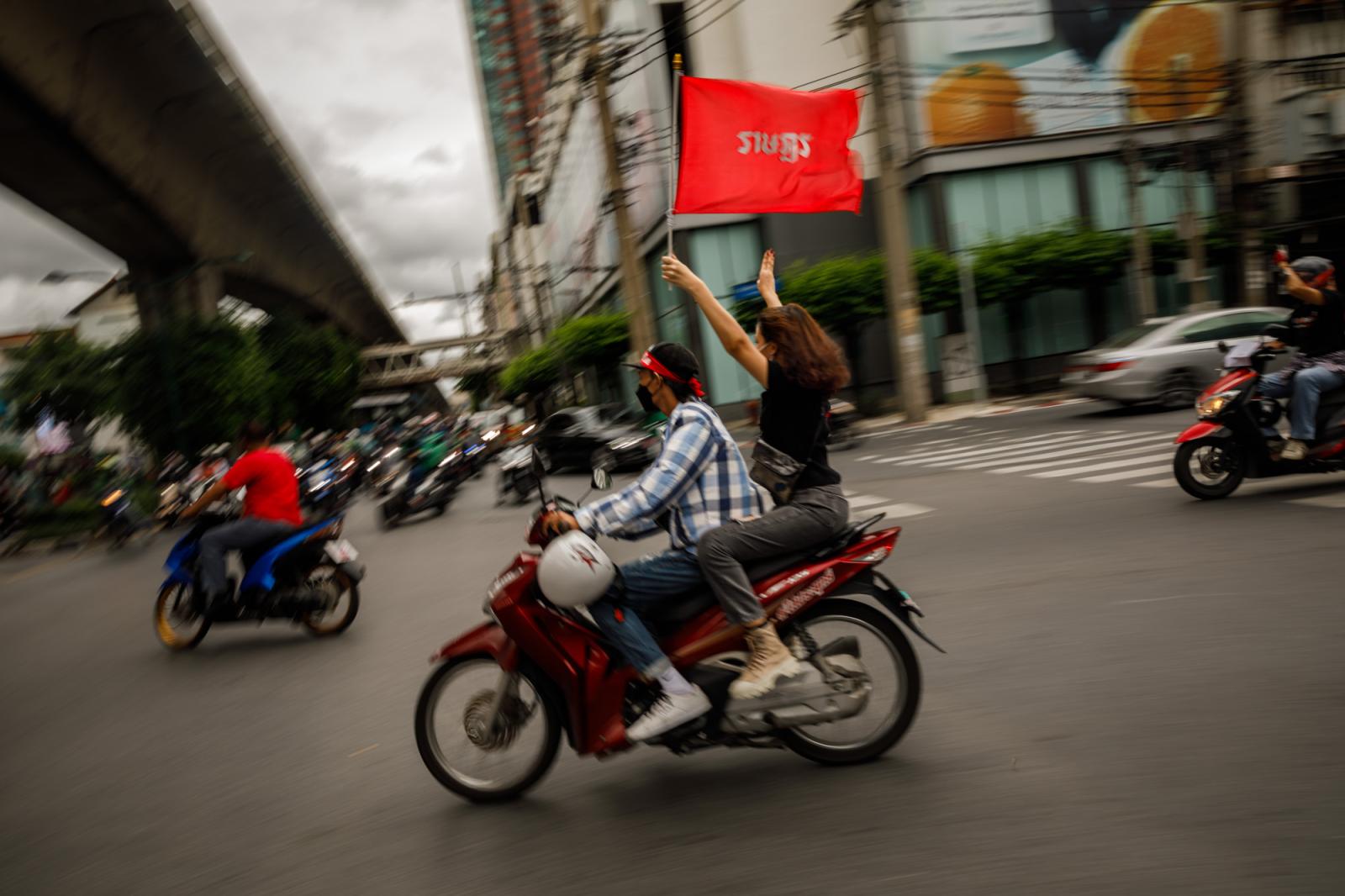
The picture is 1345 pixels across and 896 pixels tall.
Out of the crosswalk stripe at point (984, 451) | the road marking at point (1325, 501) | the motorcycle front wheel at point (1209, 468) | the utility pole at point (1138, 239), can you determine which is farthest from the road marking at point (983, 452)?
the utility pole at point (1138, 239)

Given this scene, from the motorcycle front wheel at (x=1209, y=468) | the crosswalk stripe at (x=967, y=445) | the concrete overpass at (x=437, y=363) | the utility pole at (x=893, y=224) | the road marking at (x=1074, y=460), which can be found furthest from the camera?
the concrete overpass at (x=437, y=363)

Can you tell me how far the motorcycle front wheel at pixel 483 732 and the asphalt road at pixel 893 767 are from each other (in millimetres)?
102

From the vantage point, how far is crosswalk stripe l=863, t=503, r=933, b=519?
1041 cm

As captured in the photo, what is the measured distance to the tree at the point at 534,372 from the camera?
145 ft

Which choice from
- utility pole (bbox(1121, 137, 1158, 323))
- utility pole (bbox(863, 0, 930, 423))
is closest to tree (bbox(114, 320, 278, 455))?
utility pole (bbox(863, 0, 930, 423))

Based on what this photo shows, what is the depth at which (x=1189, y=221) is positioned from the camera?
26.6 metres

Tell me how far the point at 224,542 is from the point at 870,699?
18.2 feet

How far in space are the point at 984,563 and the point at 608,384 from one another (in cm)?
3904

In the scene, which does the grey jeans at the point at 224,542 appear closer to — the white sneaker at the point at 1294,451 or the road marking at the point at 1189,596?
the road marking at the point at 1189,596

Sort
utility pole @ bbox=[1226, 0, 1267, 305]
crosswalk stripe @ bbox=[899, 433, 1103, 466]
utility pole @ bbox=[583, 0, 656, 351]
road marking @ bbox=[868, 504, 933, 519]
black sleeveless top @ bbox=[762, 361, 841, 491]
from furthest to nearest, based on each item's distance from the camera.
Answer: utility pole @ bbox=[1226, 0, 1267, 305]
utility pole @ bbox=[583, 0, 656, 351]
crosswalk stripe @ bbox=[899, 433, 1103, 466]
road marking @ bbox=[868, 504, 933, 519]
black sleeveless top @ bbox=[762, 361, 841, 491]

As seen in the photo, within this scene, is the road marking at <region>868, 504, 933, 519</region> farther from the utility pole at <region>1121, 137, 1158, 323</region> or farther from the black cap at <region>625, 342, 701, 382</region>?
the utility pole at <region>1121, 137, 1158, 323</region>

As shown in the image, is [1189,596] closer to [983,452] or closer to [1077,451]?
[1077,451]

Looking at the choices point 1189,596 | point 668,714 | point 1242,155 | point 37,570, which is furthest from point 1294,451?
point 37,570

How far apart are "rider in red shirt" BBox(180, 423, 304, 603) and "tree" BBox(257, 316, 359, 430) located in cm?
3707
